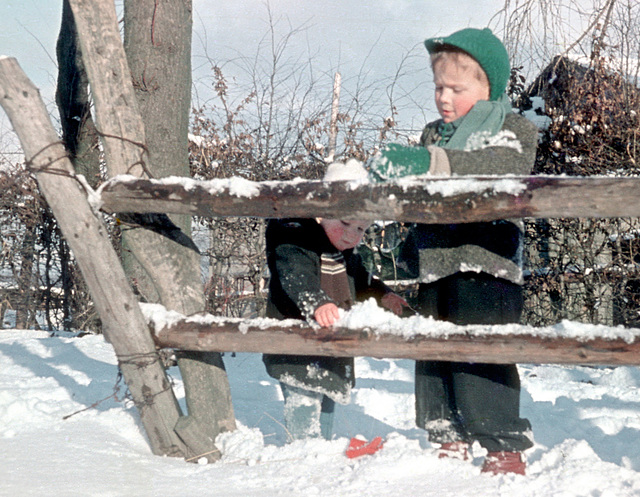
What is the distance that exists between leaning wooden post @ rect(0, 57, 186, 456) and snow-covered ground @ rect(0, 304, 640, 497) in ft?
0.72

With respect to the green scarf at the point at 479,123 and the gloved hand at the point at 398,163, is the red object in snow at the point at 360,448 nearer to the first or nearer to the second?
the gloved hand at the point at 398,163

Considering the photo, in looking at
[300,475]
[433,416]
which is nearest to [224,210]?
[300,475]

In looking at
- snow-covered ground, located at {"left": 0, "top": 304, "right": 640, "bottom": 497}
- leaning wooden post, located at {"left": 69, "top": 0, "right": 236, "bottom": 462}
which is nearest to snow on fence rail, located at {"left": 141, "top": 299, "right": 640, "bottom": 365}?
leaning wooden post, located at {"left": 69, "top": 0, "right": 236, "bottom": 462}

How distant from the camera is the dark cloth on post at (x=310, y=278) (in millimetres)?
2506

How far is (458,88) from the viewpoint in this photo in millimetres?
2279

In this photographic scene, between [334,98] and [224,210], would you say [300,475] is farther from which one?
[334,98]

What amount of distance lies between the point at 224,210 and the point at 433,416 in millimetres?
1272

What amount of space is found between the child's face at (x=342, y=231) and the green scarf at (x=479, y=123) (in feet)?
1.75

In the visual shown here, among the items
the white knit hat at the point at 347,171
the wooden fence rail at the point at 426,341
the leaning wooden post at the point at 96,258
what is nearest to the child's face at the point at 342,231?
the white knit hat at the point at 347,171

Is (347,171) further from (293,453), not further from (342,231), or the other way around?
(293,453)

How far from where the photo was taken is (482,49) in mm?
2213

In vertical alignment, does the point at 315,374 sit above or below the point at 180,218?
below

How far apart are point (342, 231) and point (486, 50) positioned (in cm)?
94

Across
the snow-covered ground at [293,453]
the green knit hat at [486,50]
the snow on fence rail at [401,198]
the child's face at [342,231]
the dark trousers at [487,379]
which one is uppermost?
the green knit hat at [486,50]
